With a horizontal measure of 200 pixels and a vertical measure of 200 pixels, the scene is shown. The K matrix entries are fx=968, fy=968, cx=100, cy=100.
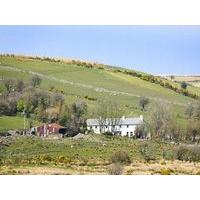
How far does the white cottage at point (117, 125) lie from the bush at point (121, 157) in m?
0.24

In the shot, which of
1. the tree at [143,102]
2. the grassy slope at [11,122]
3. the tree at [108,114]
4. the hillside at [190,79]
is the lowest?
the grassy slope at [11,122]

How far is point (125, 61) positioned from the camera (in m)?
11.5

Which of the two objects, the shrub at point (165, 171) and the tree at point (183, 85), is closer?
the shrub at point (165, 171)

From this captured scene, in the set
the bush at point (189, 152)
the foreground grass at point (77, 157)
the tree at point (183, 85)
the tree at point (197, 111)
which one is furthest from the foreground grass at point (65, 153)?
the tree at point (183, 85)

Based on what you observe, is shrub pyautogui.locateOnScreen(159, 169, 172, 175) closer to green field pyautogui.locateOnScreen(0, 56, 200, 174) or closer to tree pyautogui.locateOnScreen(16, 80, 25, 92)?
green field pyautogui.locateOnScreen(0, 56, 200, 174)

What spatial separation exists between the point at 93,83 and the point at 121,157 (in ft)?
3.13

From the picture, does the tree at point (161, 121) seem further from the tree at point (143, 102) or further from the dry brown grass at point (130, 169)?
the dry brown grass at point (130, 169)

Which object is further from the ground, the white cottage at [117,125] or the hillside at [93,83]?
the hillside at [93,83]

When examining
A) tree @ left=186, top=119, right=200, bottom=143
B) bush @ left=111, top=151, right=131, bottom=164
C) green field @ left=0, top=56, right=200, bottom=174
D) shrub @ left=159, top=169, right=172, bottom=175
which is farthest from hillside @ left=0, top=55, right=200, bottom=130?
shrub @ left=159, top=169, right=172, bottom=175

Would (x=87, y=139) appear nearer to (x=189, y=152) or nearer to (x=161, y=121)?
(x=161, y=121)

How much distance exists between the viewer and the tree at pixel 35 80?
37.6ft

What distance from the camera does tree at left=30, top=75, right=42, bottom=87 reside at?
37.6 feet
